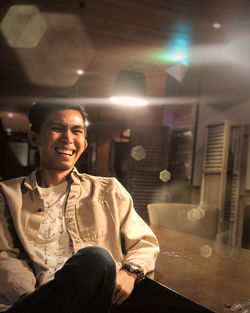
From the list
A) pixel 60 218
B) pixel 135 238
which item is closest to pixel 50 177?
pixel 60 218

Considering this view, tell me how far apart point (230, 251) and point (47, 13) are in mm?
3330

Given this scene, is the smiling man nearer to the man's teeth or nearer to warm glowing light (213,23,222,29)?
the man's teeth

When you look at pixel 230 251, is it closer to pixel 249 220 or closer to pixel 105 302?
pixel 105 302

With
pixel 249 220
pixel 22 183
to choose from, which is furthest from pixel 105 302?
pixel 249 220

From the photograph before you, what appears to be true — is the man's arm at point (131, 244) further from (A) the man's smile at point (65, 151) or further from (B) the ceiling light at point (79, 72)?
(B) the ceiling light at point (79, 72)

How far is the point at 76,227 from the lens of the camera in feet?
4.48

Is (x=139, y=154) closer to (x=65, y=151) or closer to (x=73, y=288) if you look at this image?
(x=65, y=151)

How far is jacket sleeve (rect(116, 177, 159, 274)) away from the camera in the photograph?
1246mm

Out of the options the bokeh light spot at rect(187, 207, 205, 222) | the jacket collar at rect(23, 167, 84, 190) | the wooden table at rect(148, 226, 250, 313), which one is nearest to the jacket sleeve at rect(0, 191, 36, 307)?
the jacket collar at rect(23, 167, 84, 190)

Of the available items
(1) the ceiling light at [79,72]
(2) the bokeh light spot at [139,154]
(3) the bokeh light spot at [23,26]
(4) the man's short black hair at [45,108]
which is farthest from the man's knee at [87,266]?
(1) the ceiling light at [79,72]

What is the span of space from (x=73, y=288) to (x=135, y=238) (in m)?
0.45

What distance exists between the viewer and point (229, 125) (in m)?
4.20

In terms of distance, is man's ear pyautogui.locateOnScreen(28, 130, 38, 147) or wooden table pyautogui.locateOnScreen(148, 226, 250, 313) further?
man's ear pyautogui.locateOnScreen(28, 130, 38, 147)

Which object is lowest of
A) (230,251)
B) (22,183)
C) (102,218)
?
(230,251)
